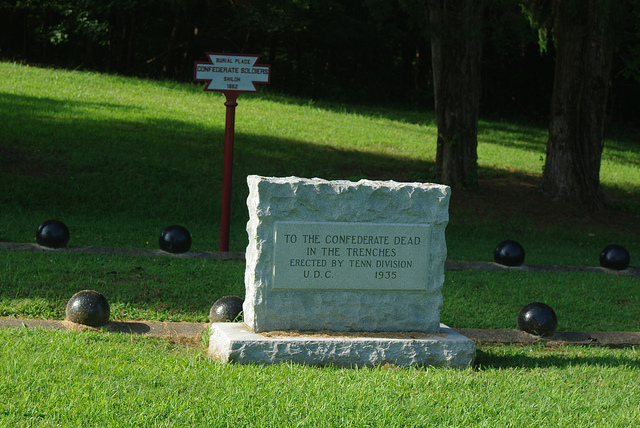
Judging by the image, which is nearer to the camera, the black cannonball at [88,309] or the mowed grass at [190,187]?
the black cannonball at [88,309]

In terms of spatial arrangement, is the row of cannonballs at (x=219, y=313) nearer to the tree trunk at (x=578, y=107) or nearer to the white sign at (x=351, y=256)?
the white sign at (x=351, y=256)

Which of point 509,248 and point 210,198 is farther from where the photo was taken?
point 210,198

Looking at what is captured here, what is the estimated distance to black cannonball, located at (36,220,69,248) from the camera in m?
8.15

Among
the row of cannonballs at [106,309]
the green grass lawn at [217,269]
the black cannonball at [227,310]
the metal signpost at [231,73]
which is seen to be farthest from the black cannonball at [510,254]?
the black cannonball at [227,310]

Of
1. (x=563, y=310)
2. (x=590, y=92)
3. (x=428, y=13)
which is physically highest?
(x=428, y=13)

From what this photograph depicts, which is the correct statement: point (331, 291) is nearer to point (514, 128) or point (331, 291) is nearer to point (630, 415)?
point (630, 415)

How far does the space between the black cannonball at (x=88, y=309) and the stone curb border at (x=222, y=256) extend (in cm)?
278

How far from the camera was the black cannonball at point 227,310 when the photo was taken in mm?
5773

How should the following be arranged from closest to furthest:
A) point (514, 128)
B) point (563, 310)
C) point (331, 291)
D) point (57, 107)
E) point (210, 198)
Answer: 1. point (331, 291)
2. point (563, 310)
3. point (210, 198)
4. point (57, 107)
5. point (514, 128)

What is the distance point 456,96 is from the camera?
44.8 ft

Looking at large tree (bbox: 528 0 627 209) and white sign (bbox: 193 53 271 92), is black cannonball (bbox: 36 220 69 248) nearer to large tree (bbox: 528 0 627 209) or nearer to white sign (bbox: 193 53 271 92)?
white sign (bbox: 193 53 271 92)

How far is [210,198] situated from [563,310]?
6893 millimetres

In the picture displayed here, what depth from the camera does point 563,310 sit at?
736 centimetres

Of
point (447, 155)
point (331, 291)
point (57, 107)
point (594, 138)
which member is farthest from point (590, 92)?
point (57, 107)
